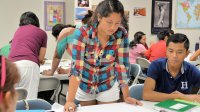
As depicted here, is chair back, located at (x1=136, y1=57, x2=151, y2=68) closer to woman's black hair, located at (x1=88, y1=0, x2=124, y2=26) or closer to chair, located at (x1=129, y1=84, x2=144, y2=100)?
chair, located at (x1=129, y1=84, x2=144, y2=100)

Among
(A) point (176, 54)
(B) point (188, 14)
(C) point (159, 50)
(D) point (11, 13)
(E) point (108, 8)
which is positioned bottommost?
(C) point (159, 50)

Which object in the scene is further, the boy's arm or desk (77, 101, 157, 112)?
the boy's arm

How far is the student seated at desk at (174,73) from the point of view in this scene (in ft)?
7.07

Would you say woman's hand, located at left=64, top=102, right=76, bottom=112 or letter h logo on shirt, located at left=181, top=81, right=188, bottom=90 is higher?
letter h logo on shirt, located at left=181, top=81, right=188, bottom=90

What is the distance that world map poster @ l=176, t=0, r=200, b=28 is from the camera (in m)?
7.13

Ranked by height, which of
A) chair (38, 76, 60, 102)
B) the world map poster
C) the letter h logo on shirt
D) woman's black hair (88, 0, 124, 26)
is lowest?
chair (38, 76, 60, 102)

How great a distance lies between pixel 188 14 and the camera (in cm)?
724

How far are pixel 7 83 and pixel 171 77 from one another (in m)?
1.57

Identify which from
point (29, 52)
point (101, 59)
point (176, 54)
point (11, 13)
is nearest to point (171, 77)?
point (176, 54)

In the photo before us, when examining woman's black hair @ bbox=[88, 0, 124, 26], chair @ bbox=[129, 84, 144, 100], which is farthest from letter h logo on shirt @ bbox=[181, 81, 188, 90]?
woman's black hair @ bbox=[88, 0, 124, 26]

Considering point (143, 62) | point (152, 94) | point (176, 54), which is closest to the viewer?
point (152, 94)

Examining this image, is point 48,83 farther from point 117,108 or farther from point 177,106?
point 177,106

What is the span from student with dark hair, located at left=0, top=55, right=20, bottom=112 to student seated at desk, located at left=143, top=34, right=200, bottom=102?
4.54 ft

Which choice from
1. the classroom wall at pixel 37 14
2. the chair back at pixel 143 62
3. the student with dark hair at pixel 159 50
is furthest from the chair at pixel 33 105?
the classroom wall at pixel 37 14
